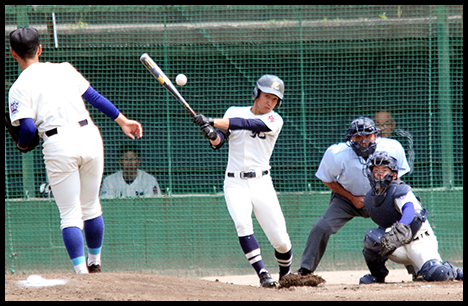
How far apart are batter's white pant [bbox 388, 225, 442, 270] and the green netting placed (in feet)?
6.77

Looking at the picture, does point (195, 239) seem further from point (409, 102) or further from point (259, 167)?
point (409, 102)

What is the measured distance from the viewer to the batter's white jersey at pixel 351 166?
5219 mm

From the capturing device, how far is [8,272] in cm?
657

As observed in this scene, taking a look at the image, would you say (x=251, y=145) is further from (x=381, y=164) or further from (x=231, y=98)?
(x=231, y=98)

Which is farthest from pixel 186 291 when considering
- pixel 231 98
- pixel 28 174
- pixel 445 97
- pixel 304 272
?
pixel 445 97

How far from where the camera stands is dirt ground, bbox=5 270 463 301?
336 cm

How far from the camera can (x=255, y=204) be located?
4.72 m

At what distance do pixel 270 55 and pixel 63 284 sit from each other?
3984 mm

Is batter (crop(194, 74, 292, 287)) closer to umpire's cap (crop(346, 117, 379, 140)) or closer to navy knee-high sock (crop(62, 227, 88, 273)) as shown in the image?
umpire's cap (crop(346, 117, 379, 140))

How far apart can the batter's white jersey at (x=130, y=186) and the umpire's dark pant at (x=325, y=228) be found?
214cm

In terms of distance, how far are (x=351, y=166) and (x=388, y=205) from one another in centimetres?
67

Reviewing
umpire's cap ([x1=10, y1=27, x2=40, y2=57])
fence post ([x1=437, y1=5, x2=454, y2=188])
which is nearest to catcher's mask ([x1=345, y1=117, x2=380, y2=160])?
fence post ([x1=437, y1=5, x2=454, y2=188])

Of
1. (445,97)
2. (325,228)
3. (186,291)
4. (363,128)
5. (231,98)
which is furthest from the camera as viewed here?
(231,98)

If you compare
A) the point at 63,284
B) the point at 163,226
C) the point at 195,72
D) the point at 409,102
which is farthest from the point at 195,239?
the point at 63,284
